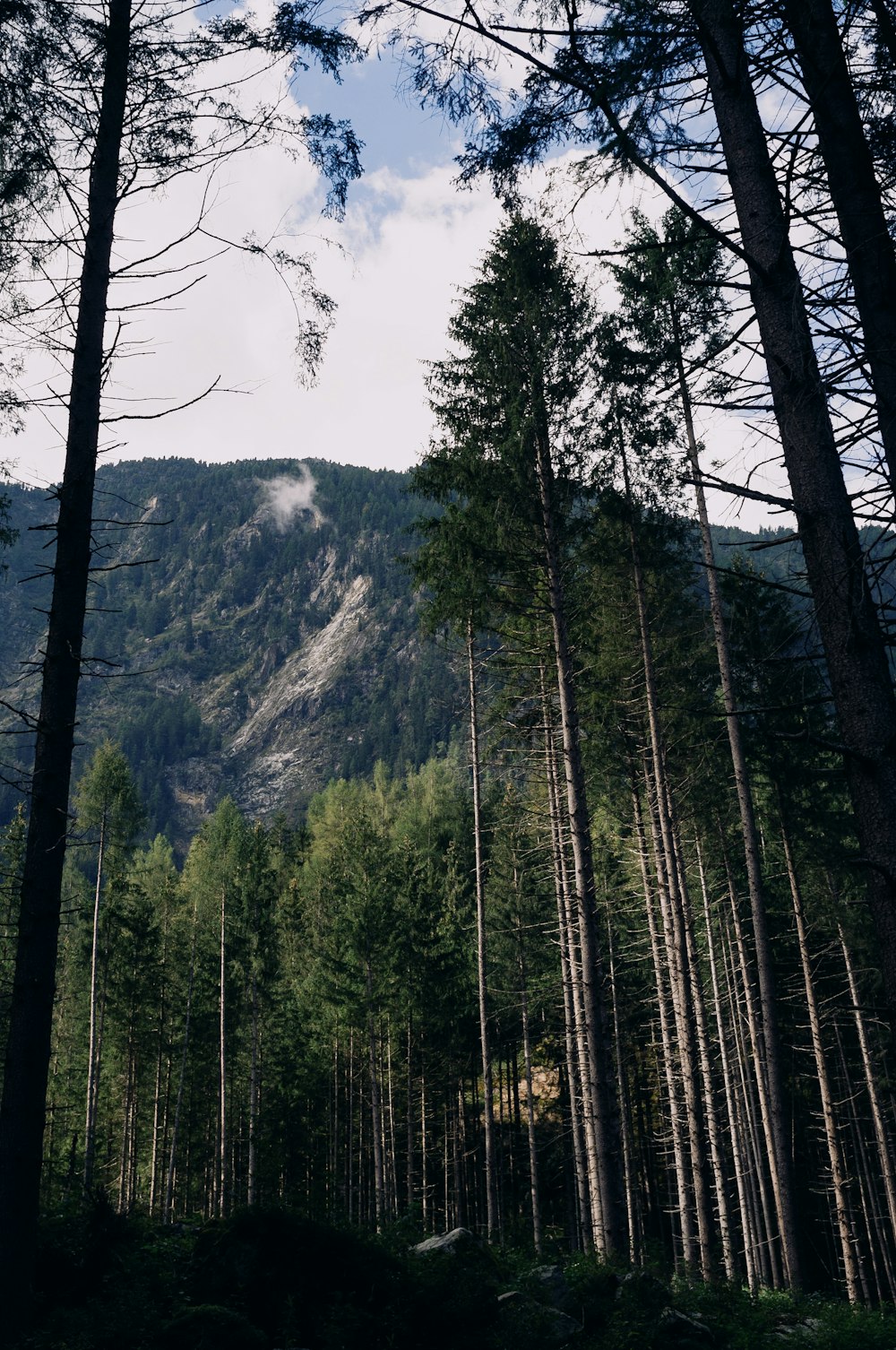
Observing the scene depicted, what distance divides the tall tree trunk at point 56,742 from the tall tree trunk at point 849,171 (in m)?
5.65

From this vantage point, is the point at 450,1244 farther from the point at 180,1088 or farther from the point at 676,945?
the point at 180,1088

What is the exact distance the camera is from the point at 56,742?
22.3 feet

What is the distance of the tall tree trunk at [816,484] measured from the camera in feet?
13.6

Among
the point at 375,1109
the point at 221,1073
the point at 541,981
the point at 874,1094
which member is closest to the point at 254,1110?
the point at 221,1073

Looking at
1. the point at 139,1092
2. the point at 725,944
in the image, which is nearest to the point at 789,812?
the point at 725,944

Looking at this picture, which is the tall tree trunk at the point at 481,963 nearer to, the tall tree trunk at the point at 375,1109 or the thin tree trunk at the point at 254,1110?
the tall tree trunk at the point at 375,1109

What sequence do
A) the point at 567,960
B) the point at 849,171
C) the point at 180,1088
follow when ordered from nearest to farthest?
the point at 849,171 → the point at 567,960 → the point at 180,1088

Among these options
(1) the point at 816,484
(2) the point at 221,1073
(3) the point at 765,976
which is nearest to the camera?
(1) the point at 816,484

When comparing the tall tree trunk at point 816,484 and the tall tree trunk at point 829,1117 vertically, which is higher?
the tall tree trunk at point 816,484

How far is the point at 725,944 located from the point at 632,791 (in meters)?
9.08

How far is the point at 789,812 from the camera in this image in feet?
58.6

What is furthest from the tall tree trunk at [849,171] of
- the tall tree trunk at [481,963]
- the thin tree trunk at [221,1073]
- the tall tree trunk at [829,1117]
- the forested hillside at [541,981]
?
the thin tree trunk at [221,1073]

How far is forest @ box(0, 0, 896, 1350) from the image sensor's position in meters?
5.17

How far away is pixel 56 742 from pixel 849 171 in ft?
21.0
